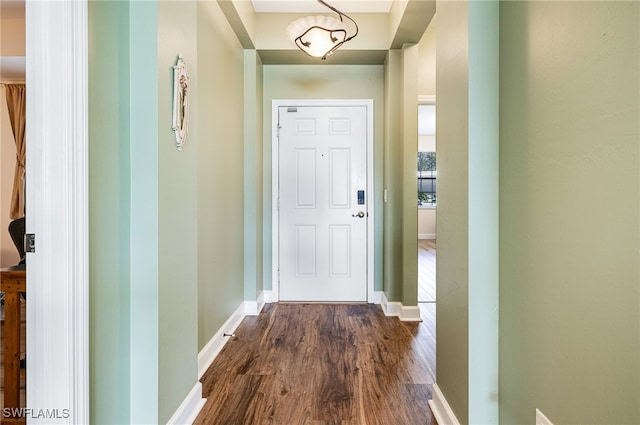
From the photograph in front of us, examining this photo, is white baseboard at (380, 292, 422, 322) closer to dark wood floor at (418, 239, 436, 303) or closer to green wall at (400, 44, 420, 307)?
green wall at (400, 44, 420, 307)

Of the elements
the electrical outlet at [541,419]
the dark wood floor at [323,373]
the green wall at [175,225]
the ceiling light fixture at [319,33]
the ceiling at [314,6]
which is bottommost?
the dark wood floor at [323,373]

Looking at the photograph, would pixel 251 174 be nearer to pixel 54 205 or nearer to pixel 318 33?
pixel 318 33

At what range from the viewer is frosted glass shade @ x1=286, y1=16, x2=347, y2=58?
7.33 ft

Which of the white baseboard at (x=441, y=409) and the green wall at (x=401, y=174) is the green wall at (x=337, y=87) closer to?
the green wall at (x=401, y=174)

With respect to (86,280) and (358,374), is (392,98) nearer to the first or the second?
(358,374)

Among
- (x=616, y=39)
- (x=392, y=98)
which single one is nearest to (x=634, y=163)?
(x=616, y=39)

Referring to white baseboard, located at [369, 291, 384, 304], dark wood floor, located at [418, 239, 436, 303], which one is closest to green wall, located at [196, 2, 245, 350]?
white baseboard, located at [369, 291, 384, 304]

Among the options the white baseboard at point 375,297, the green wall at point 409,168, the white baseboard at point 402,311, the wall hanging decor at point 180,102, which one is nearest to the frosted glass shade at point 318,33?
the wall hanging decor at point 180,102

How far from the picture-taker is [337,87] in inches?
148

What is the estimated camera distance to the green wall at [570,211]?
0.84 meters

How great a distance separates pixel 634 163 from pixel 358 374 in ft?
6.07

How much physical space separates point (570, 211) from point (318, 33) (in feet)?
6.21

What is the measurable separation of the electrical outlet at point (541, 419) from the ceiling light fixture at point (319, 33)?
220cm

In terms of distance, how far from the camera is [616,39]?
2.84ft
